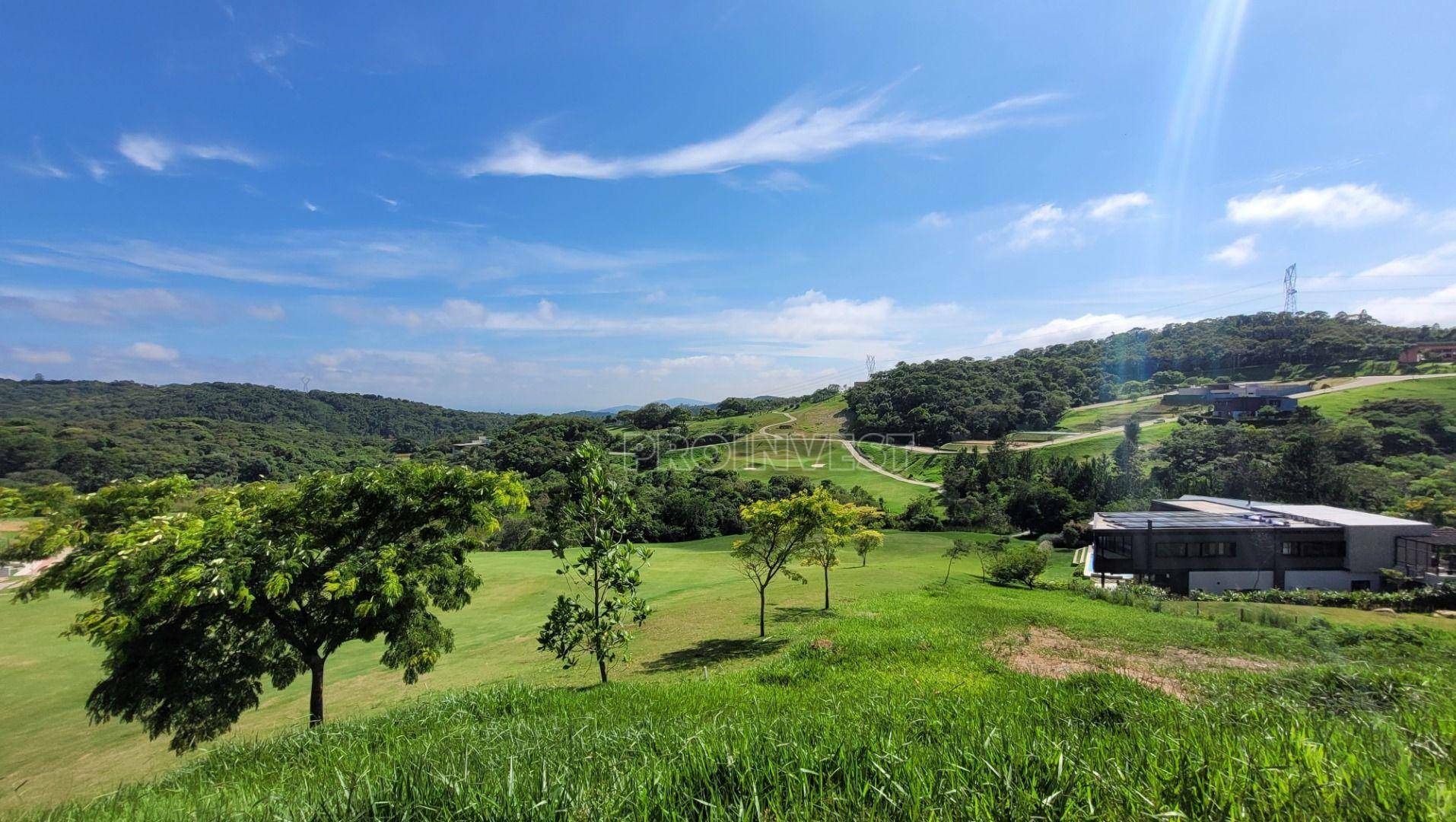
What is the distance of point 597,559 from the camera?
730cm

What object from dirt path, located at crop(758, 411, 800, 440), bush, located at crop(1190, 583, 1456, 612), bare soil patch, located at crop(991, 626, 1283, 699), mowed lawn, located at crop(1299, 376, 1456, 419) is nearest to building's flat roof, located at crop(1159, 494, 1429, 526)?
bush, located at crop(1190, 583, 1456, 612)

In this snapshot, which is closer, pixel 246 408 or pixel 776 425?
pixel 776 425

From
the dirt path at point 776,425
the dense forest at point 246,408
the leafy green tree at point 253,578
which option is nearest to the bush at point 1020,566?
the leafy green tree at point 253,578

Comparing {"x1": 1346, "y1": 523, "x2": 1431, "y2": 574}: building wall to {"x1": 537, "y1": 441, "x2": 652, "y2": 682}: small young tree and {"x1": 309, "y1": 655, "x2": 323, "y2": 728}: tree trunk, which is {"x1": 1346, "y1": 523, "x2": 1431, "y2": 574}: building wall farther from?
{"x1": 309, "y1": 655, "x2": 323, "y2": 728}: tree trunk

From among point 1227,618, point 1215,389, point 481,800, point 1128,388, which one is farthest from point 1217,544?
point 1128,388

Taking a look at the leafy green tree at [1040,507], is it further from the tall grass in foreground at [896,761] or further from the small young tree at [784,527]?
the tall grass in foreground at [896,761]

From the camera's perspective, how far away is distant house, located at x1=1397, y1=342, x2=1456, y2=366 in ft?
53.5

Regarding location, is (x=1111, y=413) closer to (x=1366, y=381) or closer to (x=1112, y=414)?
(x=1112, y=414)

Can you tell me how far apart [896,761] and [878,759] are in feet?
0.25

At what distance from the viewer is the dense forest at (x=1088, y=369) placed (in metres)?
36.3

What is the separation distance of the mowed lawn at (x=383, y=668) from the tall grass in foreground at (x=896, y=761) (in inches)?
143

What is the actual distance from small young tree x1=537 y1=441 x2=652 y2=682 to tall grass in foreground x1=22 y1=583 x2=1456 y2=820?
202 cm

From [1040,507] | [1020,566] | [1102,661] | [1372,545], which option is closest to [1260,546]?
[1372,545]

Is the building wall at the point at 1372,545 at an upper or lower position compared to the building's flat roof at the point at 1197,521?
upper
